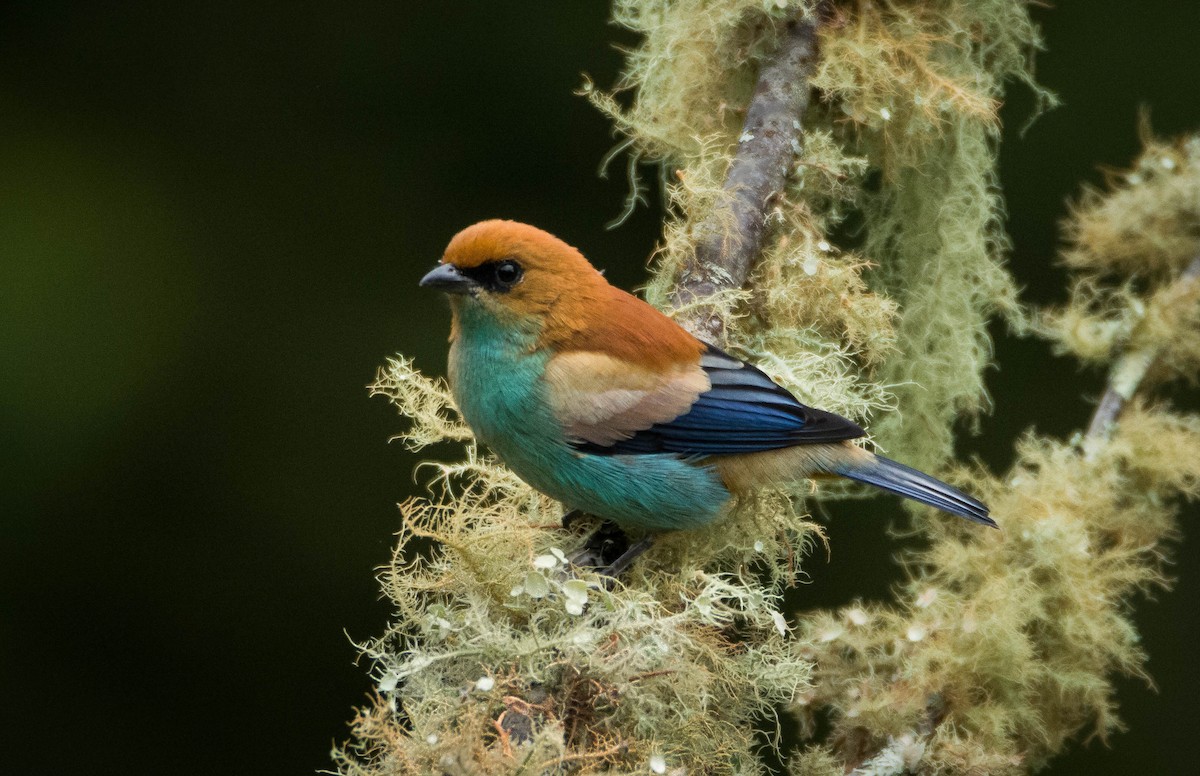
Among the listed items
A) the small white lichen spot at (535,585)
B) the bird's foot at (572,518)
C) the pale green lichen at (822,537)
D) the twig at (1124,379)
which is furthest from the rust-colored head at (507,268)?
the twig at (1124,379)

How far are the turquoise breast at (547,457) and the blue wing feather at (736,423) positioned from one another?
0.13 ft

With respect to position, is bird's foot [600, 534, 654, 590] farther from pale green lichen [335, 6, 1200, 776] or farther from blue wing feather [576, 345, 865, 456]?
blue wing feather [576, 345, 865, 456]

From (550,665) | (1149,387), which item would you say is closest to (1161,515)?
(1149,387)

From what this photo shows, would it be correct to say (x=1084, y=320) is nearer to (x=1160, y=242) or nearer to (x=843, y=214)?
(x=1160, y=242)

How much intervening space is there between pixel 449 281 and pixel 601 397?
38 centimetres

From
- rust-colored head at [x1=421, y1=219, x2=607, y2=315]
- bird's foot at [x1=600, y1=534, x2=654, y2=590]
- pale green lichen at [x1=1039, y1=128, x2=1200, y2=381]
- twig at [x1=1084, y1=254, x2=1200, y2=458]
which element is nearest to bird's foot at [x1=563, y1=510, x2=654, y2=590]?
bird's foot at [x1=600, y1=534, x2=654, y2=590]

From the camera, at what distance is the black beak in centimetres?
236

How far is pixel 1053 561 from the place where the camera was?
2.33m

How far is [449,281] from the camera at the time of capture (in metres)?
2.38

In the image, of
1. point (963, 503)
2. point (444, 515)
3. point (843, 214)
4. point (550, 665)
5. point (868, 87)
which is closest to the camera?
point (550, 665)

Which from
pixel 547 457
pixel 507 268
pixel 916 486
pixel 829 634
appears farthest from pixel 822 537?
pixel 507 268

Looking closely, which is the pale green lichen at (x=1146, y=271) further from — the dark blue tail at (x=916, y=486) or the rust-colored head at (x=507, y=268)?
the rust-colored head at (x=507, y=268)

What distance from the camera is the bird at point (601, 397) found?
7.73 ft

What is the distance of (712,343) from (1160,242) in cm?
110
